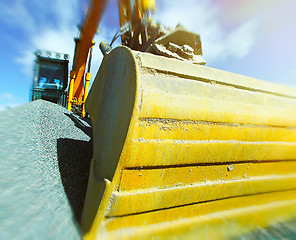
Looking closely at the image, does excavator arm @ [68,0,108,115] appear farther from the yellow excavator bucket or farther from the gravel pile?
the yellow excavator bucket

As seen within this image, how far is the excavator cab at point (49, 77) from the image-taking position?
6.78 m

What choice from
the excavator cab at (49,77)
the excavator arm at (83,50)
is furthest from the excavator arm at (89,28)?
the excavator cab at (49,77)

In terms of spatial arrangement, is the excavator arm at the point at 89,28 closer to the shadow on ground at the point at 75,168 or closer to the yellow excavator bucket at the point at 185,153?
the yellow excavator bucket at the point at 185,153

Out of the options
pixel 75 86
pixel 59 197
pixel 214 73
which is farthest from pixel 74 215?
pixel 75 86

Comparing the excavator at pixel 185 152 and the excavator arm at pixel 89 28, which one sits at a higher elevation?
the excavator arm at pixel 89 28

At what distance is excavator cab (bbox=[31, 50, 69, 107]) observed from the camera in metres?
6.78

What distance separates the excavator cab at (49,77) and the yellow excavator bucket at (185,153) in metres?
6.47

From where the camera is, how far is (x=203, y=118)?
106 cm

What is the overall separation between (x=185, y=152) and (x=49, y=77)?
7.31 m

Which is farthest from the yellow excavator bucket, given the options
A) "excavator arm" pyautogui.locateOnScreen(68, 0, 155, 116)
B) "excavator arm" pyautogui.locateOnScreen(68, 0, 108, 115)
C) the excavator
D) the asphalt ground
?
"excavator arm" pyautogui.locateOnScreen(68, 0, 108, 115)

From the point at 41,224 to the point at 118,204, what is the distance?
42cm

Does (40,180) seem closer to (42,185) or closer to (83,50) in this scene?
(42,185)

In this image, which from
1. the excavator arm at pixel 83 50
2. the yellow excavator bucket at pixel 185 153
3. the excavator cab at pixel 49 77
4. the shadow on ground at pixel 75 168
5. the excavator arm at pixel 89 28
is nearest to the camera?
Result: the yellow excavator bucket at pixel 185 153

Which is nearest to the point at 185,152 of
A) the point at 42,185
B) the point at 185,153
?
the point at 185,153
